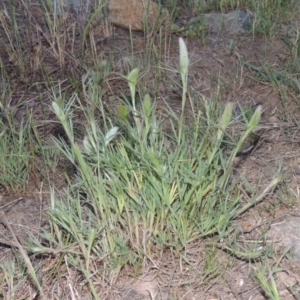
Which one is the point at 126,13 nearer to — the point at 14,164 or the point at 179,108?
the point at 179,108

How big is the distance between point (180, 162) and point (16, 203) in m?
0.68

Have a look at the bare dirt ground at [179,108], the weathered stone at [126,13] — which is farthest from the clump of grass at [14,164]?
the weathered stone at [126,13]

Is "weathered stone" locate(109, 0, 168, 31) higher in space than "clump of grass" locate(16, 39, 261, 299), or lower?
lower

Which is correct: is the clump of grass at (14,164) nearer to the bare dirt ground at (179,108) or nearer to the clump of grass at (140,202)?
the bare dirt ground at (179,108)

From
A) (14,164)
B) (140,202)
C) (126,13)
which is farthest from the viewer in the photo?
(126,13)

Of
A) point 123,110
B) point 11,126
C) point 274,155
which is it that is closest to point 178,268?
point 123,110

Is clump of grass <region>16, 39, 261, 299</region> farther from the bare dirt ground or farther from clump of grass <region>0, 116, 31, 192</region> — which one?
clump of grass <region>0, 116, 31, 192</region>

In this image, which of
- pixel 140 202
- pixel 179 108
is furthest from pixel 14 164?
Result: pixel 179 108

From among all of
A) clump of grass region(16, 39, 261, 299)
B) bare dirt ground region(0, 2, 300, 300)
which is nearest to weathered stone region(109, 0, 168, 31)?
bare dirt ground region(0, 2, 300, 300)

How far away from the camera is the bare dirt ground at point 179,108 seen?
1862 millimetres

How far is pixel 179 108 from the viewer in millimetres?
2652

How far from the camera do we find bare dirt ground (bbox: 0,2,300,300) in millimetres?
1862

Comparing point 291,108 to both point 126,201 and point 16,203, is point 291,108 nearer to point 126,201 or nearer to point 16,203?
point 126,201

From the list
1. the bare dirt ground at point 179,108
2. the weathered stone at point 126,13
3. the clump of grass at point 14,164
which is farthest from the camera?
the weathered stone at point 126,13
